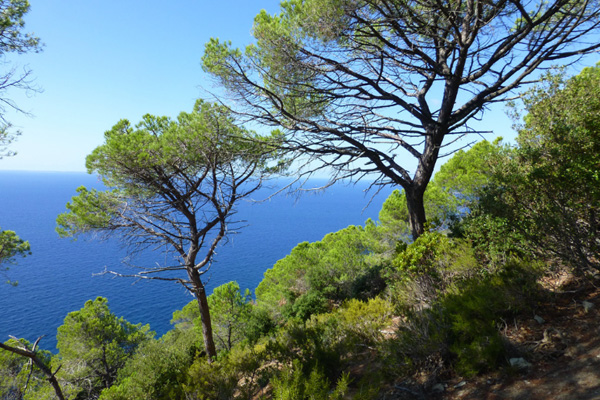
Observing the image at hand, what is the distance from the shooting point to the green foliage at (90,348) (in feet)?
48.4

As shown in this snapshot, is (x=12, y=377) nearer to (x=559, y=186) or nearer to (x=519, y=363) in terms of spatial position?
(x=519, y=363)

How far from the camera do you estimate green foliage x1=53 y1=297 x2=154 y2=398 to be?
14747mm

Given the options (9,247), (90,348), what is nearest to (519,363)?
(9,247)

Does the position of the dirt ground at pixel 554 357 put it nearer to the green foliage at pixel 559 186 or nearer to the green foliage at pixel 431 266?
the green foliage at pixel 559 186

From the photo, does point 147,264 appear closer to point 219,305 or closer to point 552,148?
point 219,305

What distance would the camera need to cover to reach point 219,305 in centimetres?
1515

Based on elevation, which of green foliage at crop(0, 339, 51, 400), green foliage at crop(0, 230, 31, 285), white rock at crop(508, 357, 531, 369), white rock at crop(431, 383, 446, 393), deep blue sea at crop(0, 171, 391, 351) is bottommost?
white rock at crop(431, 383, 446, 393)

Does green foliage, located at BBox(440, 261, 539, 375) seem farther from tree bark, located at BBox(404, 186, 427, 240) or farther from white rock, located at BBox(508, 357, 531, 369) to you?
tree bark, located at BBox(404, 186, 427, 240)

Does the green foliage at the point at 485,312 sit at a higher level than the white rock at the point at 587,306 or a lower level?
higher

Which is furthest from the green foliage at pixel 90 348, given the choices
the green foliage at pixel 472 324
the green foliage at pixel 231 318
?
the green foliage at pixel 472 324

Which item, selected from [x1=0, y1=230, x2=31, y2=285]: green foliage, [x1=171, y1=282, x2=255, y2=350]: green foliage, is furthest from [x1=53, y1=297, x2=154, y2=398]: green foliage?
[x1=0, y1=230, x2=31, y2=285]: green foliage

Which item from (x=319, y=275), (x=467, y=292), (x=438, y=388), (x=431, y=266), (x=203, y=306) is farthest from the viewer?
(x=319, y=275)

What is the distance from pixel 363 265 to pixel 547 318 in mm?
12066

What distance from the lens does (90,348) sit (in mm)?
15586
